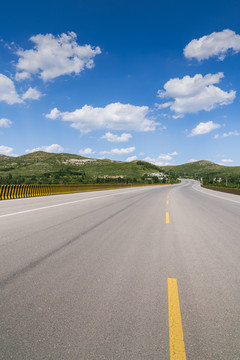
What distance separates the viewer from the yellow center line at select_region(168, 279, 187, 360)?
6.57 feet

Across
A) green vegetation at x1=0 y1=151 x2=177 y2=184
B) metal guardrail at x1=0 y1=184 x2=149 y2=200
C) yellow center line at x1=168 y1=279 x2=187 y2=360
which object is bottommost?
yellow center line at x1=168 y1=279 x2=187 y2=360

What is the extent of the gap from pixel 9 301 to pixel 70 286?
778 mm

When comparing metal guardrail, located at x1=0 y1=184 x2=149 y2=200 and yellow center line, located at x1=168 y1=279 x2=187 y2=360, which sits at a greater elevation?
metal guardrail, located at x1=0 y1=184 x2=149 y2=200

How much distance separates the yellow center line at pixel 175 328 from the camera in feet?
6.57

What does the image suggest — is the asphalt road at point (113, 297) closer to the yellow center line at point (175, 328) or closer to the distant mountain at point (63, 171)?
the yellow center line at point (175, 328)

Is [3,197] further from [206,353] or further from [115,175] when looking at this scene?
[115,175]

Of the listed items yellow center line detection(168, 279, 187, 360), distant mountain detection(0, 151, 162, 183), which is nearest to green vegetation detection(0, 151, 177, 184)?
distant mountain detection(0, 151, 162, 183)

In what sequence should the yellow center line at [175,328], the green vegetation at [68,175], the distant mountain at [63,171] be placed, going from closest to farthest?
the yellow center line at [175,328] < the green vegetation at [68,175] < the distant mountain at [63,171]

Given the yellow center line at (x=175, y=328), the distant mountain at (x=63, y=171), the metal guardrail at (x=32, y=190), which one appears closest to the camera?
the yellow center line at (x=175, y=328)

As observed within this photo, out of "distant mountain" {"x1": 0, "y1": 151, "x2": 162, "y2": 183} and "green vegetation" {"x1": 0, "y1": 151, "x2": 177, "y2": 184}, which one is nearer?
"green vegetation" {"x1": 0, "y1": 151, "x2": 177, "y2": 184}

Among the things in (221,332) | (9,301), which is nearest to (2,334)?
(9,301)

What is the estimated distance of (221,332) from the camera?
2.28 metres

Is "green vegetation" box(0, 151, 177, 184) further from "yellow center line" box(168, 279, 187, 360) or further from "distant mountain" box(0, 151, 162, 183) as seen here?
"yellow center line" box(168, 279, 187, 360)

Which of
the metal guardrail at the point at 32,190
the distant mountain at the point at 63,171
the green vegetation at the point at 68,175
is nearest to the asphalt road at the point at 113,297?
the metal guardrail at the point at 32,190
